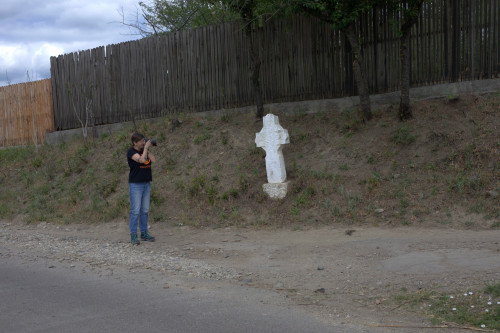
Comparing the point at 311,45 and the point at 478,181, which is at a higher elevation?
the point at 311,45

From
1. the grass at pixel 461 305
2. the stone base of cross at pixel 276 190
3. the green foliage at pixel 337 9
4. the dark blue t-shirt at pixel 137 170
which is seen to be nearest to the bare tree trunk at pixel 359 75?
the green foliage at pixel 337 9

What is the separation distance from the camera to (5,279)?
633 centimetres

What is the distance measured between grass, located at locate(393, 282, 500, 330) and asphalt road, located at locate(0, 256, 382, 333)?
78 centimetres

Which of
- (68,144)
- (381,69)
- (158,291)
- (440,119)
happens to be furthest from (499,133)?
(68,144)

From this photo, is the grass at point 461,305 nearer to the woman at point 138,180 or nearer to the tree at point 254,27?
the woman at point 138,180

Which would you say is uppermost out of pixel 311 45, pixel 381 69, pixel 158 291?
pixel 311 45

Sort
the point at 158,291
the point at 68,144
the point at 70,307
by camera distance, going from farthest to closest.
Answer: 1. the point at 68,144
2. the point at 158,291
3. the point at 70,307

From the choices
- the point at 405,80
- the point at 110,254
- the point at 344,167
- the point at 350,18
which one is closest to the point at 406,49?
the point at 405,80

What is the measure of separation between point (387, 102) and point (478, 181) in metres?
3.26

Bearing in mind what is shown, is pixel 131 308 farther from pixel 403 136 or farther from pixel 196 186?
pixel 403 136

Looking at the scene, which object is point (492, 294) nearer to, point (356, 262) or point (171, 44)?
point (356, 262)

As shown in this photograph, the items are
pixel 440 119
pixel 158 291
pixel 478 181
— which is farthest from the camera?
pixel 440 119

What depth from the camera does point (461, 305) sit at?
4551mm

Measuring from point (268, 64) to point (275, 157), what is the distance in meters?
3.70
